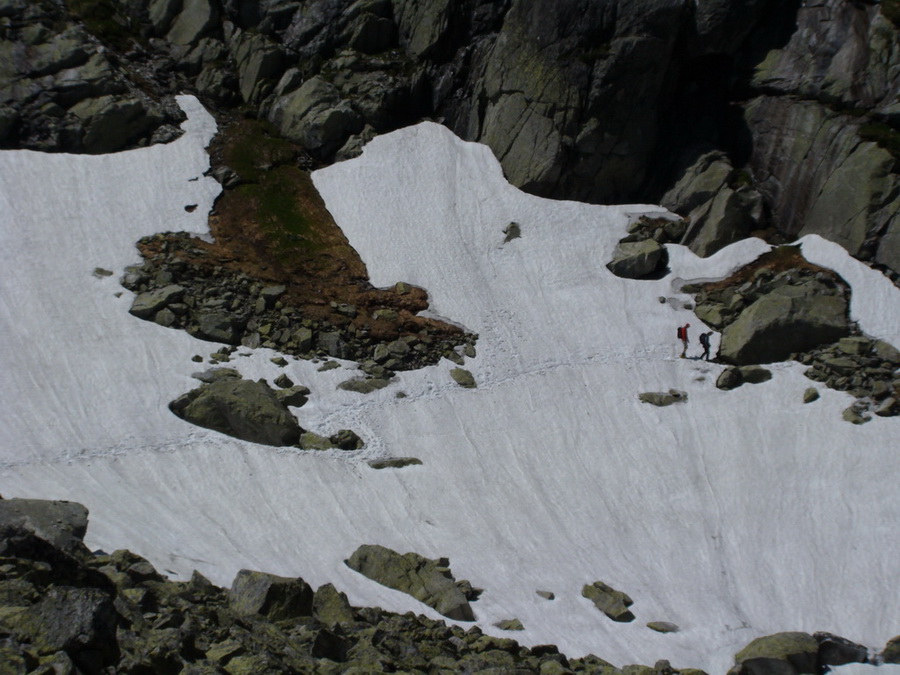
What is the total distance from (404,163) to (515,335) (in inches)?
563

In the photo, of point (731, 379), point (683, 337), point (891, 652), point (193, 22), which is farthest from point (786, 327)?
point (193, 22)

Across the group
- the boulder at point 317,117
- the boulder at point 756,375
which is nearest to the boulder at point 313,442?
the boulder at point 756,375

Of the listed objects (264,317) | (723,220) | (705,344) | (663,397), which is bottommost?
(663,397)

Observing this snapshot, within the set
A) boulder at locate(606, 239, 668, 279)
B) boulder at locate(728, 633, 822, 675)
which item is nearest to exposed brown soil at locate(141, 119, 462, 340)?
boulder at locate(606, 239, 668, 279)

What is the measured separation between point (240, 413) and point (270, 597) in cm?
1237

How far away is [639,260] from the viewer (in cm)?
3906

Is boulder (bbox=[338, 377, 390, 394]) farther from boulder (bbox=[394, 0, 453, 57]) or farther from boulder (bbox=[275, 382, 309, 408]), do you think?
boulder (bbox=[394, 0, 453, 57])

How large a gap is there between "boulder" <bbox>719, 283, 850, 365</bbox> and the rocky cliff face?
15.3 ft

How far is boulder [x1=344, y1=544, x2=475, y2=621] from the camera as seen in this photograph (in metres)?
20.5

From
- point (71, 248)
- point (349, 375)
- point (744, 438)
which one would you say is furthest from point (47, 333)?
point (744, 438)

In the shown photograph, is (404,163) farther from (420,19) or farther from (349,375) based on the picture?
(349,375)

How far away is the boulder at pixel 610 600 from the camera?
2200 centimetres

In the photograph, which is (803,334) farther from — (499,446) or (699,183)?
(499,446)

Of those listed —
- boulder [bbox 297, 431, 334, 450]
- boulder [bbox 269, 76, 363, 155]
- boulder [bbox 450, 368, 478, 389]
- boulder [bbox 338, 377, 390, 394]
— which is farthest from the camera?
boulder [bbox 269, 76, 363, 155]
